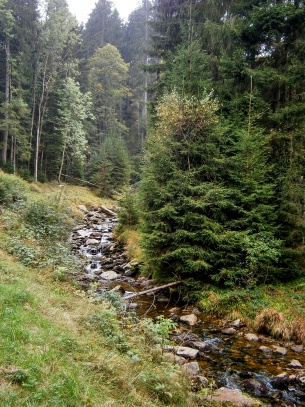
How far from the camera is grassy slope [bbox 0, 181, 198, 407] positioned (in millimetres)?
3410

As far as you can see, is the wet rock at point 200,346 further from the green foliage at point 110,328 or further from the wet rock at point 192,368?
the green foliage at point 110,328

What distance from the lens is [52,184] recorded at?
29.4m

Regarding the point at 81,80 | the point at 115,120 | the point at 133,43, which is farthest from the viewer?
the point at 133,43

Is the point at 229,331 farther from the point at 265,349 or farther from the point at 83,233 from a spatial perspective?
the point at 83,233

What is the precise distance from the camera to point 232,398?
5180 mm

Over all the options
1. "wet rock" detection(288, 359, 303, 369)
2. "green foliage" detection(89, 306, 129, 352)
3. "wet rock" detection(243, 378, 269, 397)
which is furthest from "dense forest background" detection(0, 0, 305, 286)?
"green foliage" detection(89, 306, 129, 352)

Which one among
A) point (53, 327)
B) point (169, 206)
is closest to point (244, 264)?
point (169, 206)

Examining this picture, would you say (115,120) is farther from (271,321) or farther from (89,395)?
(89,395)

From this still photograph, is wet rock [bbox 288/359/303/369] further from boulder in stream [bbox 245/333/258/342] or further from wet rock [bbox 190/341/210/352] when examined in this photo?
wet rock [bbox 190/341/210/352]

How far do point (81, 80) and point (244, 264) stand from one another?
3595cm

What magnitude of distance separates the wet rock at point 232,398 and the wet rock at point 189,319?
3.16m

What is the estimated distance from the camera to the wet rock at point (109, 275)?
12421 mm

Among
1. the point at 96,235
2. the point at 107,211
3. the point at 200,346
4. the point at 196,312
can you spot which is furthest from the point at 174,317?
the point at 107,211

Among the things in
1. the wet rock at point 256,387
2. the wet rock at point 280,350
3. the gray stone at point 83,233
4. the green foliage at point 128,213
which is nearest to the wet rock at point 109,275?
the green foliage at point 128,213
